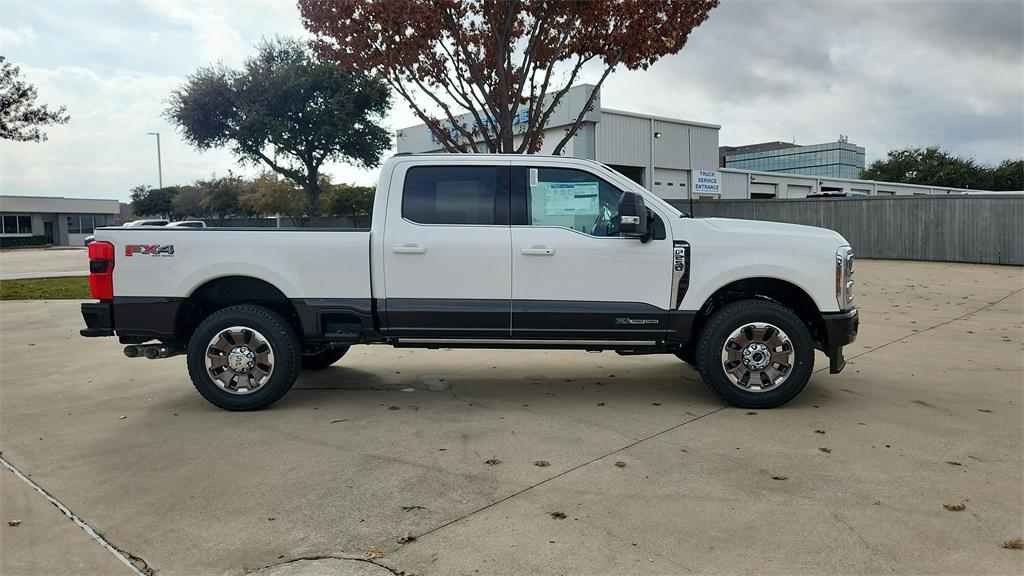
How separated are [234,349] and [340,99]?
28.0 metres

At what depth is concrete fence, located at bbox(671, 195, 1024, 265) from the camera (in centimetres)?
1931

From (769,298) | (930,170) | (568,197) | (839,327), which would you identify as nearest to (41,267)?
(568,197)

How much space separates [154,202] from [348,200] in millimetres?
31054

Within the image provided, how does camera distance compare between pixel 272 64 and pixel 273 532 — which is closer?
pixel 273 532

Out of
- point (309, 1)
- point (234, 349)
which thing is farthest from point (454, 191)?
point (309, 1)

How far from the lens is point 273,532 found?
11.3ft

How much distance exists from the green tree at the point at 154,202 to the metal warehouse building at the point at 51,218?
4.20 m

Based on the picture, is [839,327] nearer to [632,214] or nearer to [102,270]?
[632,214]

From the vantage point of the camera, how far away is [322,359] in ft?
23.7

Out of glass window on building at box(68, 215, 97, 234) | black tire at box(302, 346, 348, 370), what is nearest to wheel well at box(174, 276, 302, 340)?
black tire at box(302, 346, 348, 370)

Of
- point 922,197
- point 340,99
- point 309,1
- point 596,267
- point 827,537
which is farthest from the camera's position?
point 340,99

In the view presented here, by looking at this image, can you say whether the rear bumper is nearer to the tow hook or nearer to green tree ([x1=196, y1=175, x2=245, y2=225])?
the tow hook

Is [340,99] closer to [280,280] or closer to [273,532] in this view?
[280,280]

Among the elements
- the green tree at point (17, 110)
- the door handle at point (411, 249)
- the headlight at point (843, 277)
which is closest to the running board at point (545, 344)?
the door handle at point (411, 249)
